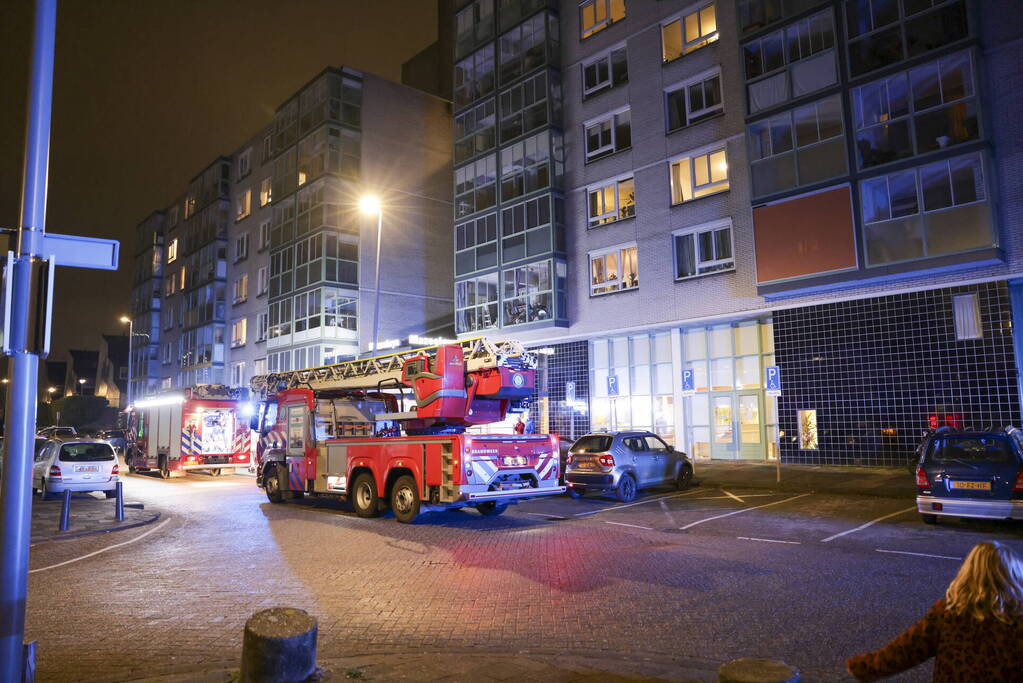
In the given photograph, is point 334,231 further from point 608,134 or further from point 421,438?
point 421,438

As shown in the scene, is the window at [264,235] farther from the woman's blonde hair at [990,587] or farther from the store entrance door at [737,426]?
the woman's blonde hair at [990,587]

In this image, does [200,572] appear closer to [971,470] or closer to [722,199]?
[971,470]

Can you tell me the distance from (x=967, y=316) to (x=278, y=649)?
67.2 feet

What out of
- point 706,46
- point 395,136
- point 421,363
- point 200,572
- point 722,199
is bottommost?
point 200,572

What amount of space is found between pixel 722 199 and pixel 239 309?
36923 mm

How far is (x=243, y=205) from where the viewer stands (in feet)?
170

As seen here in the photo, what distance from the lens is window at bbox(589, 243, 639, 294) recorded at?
91.2ft

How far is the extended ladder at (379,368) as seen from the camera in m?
13.2

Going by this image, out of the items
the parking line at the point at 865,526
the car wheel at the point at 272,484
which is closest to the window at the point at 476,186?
the car wheel at the point at 272,484

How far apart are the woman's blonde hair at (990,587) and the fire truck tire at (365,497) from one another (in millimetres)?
12391

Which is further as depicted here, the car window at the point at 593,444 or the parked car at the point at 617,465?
the car window at the point at 593,444

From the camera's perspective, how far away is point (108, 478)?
61.9ft

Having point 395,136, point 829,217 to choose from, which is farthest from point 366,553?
point 395,136

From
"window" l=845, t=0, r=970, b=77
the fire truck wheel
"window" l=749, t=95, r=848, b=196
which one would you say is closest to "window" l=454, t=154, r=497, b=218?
"window" l=749, t=95, r=848, b=196
